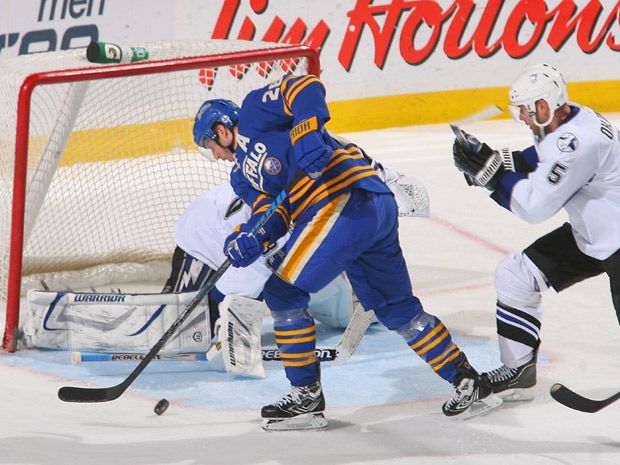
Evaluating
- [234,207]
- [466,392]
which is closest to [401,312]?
[466,392]

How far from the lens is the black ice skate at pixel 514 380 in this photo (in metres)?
3.20

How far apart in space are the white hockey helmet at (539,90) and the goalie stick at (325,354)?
86 centimetres

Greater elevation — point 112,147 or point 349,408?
point 112,147

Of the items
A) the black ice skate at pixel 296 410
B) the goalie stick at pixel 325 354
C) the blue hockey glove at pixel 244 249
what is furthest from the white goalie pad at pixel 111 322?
the blue hockey glove at pixel 244 249

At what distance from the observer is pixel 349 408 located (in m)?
3.20

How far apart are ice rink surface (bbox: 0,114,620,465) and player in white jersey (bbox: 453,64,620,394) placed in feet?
0.93

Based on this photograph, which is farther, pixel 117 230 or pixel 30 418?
pixel 117 230

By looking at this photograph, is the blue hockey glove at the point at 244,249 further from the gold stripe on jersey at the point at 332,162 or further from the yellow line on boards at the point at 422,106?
the yellow line on boards at the point at 422,106

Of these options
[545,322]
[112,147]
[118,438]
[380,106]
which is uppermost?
[380,106]

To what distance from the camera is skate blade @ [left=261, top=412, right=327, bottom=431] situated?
299 cm

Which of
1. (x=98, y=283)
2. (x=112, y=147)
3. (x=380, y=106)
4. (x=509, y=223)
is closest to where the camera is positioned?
(x=98, y=283)

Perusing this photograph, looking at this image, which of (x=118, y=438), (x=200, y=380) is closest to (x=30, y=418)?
(x=118, y=438)

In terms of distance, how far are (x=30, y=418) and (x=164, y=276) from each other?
1.63m

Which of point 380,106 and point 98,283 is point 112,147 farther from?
point 380,106
